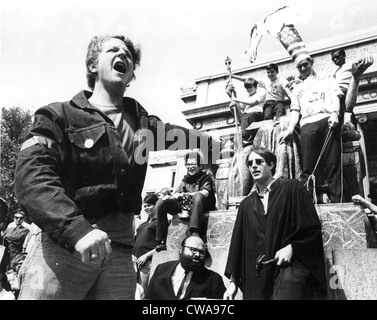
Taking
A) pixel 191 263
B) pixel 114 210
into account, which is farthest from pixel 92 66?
pixel 191 263

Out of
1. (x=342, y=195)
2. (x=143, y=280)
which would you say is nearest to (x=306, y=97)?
(x=342, y=195)

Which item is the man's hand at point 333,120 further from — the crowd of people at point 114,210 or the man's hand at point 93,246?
the man's hand at point 93,246

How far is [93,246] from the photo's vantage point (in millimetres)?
1467

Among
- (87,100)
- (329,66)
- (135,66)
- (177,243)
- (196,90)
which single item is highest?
(196,90)

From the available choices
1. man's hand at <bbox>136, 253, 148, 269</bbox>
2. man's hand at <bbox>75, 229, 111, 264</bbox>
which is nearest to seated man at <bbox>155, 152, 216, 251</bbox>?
man's hand at <bbox>136, 253, 148, 269</bbox>

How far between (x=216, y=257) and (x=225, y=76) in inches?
374

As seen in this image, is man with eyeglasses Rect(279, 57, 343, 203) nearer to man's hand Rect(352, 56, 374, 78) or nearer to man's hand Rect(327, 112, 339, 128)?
man's hand Rect(327, 112, 339, 128)

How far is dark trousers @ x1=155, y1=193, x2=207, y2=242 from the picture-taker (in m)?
4.80

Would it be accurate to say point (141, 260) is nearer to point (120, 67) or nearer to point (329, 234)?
point (329, 234)

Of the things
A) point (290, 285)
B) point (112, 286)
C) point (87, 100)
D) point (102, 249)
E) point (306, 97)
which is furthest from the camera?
point (306, 97)

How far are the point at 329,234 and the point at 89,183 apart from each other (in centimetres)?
298

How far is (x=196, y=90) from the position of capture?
1417 cm
